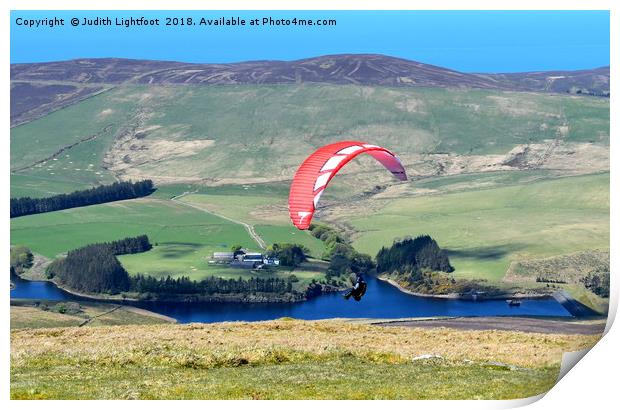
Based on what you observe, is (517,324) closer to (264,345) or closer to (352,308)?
(352,308)

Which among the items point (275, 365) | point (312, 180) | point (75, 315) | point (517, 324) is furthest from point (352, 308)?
point (312, 180)

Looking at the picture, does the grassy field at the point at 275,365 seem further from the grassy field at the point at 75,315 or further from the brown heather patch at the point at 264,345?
the grassy field at the point at 75,315

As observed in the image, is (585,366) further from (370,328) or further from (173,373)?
(173,373)

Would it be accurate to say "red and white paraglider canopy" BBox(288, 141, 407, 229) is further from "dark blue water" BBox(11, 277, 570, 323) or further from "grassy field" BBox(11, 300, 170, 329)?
"dark blue water" BBox(11, 277, 570, 323)

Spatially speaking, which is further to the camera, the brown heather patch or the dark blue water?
the dark blue water

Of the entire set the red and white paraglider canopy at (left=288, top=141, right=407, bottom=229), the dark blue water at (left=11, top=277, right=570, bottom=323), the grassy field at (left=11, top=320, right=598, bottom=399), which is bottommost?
the dark blue water at (left=11, top=277, right=570, bottom=323)

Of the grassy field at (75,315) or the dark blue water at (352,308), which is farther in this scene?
the dark blue water at (352,308)

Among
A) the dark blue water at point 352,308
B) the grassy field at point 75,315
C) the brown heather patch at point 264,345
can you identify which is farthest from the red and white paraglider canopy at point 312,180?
the dark blue water at point 352,308

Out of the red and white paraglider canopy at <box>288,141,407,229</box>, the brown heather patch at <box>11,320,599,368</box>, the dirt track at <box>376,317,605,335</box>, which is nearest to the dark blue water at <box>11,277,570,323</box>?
the dirt track at <box>376,317,605,335</box>
